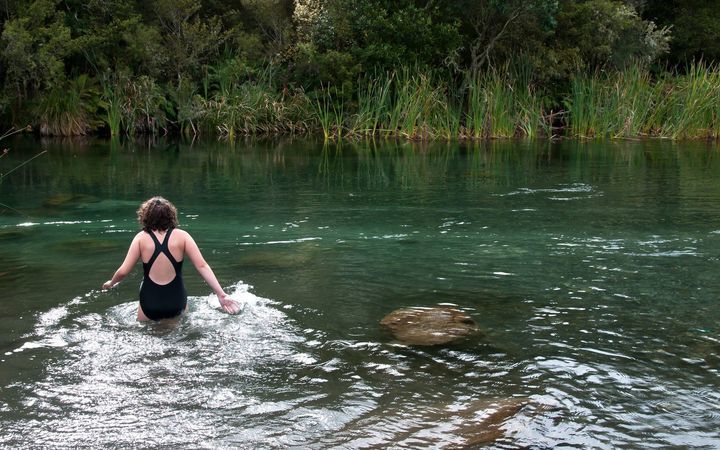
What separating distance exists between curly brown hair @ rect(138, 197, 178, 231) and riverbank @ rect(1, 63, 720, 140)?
19.8 meters

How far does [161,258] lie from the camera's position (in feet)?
20.4

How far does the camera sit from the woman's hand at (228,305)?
20.9ft

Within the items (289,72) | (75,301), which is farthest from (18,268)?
(289,72)

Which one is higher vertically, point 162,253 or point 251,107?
point 251,107

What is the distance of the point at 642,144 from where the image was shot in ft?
77.5

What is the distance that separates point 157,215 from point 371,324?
1876mm

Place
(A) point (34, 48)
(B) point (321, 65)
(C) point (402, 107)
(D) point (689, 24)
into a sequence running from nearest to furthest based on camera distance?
1. (A) point (34, 48)
2. (C) point (402, 107)
3. (B) point (321, 65)
4. (D) point (689, 24)

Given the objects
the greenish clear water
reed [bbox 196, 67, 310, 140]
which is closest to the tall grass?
reed [bbox 196, 67, 310, 140]

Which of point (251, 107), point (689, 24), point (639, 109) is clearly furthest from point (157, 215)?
point (689, 24)

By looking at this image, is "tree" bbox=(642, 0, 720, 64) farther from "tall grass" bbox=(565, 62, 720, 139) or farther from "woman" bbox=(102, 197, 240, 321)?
"woman" bbox=(102, 197, 240, 321)

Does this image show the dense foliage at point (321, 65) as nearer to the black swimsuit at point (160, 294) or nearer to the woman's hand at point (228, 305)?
the woman's hand at point (228, 305)

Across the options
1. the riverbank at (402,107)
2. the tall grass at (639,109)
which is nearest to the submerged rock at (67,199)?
the riverbank at (402,107)

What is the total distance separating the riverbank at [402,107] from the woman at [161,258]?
1976cm

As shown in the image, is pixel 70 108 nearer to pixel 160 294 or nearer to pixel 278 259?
pixel 278 259
